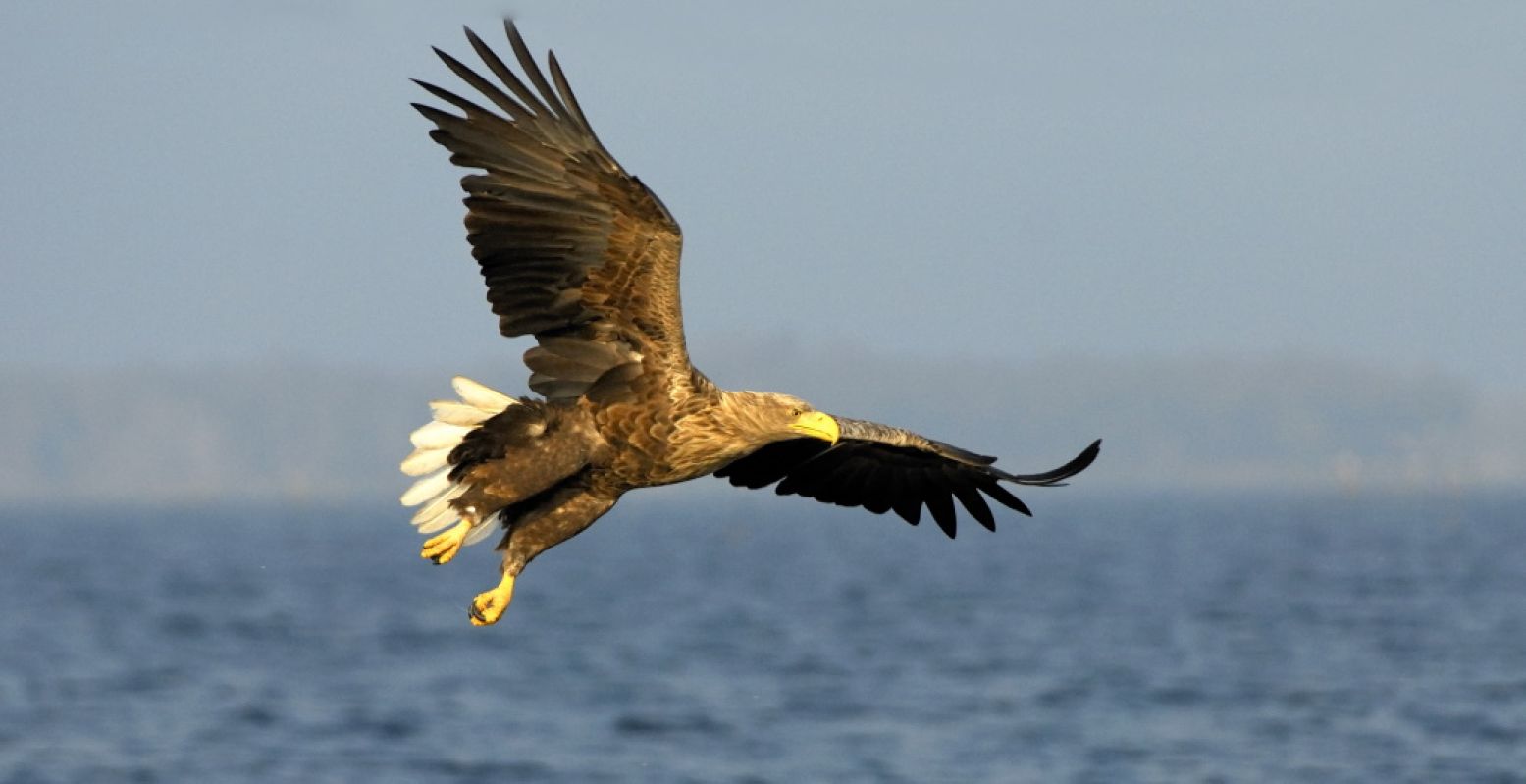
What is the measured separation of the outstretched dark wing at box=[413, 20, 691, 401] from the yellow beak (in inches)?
23.3

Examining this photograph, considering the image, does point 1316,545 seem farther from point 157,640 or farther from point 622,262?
point 622,262

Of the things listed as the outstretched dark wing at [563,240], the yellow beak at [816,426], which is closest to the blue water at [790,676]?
the yellow beak at [816,426]

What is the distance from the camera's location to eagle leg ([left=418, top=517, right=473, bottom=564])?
8562 mm

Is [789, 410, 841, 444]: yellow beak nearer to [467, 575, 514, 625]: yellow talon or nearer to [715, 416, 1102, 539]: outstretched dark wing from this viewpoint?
[715, 416, 1102, 539]: outstretched dark wing

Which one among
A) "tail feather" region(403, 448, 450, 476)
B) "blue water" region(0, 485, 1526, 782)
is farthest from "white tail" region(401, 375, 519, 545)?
"blue water" region(0, 485, 1526, 782)

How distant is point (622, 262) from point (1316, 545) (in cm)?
7745

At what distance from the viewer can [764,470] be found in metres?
10.2

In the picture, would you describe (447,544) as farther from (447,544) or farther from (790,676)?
(790,676)

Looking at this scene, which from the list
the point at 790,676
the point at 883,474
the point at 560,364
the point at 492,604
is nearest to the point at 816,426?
the point at 560,364

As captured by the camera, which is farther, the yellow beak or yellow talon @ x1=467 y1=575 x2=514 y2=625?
the yellow beak

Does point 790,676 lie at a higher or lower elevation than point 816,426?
lower

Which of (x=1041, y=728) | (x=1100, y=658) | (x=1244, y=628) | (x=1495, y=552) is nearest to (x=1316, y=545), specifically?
(x=1495, y=552)

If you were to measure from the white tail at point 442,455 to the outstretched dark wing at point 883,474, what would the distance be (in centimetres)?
133

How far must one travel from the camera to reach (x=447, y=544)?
8.60m
